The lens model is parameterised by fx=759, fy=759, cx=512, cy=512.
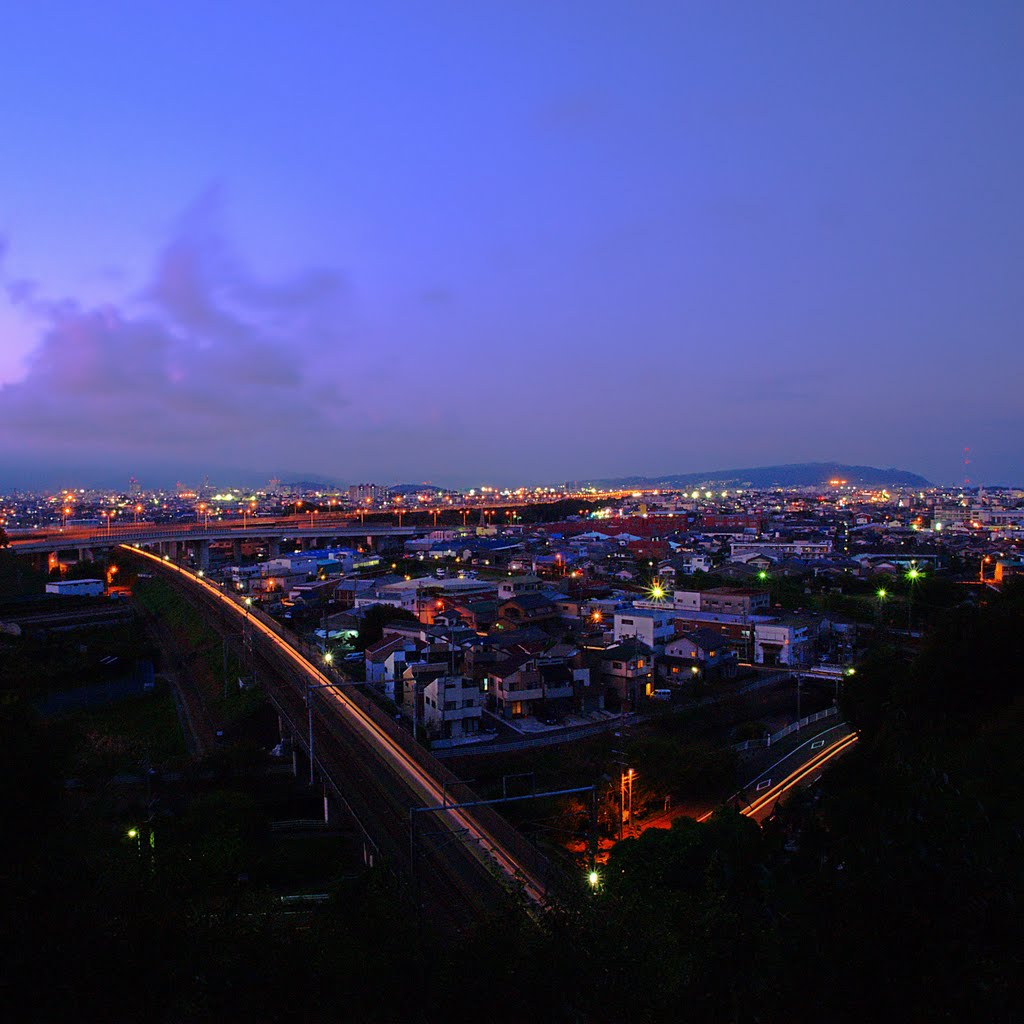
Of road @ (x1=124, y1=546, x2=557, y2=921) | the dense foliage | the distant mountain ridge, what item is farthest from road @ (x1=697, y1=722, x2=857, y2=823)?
the distant mountain ridge

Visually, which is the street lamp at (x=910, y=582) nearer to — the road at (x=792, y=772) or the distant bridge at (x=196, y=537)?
the road at (x=792, y=772)

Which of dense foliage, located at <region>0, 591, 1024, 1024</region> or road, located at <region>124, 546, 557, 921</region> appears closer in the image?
dense foliage, located at <region>0, 591, 1024, 1024</region>

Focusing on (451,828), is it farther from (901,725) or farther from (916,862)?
(901,725)

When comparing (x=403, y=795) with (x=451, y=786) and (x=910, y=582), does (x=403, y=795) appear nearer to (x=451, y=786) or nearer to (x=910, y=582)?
(x=451, y=786)

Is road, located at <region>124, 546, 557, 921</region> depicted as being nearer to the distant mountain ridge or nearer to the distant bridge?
the distant bridge

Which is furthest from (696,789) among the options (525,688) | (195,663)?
(195,663)

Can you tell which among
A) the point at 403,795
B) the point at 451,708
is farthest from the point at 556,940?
the point at 451,708

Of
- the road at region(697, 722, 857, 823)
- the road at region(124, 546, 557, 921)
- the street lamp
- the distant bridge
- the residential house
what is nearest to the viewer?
the road at region(124, 546, 557, 921)

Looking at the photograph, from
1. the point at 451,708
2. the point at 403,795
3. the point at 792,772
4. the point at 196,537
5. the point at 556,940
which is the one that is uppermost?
the point at 196,537

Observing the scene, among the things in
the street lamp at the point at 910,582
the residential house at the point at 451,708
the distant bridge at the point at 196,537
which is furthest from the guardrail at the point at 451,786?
the distant bridge at the point at 196,537
